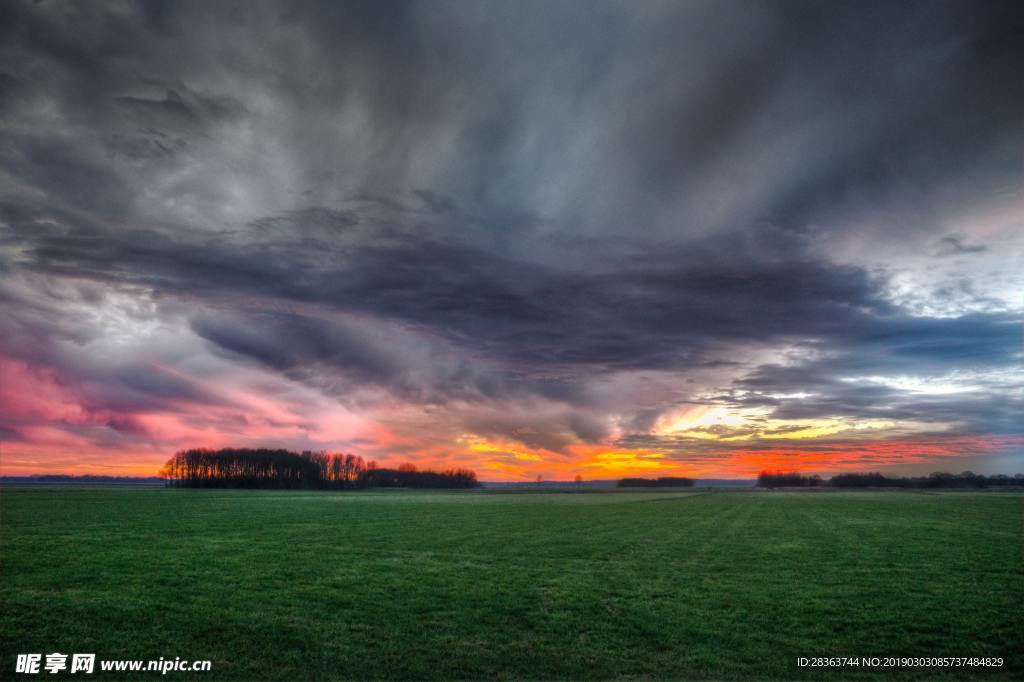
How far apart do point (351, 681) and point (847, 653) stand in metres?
12.4

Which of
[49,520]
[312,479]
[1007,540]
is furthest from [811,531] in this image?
[312,479]

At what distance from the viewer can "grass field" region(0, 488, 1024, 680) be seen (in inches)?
526

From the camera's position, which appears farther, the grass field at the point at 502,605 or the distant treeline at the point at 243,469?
the distant treeline at the point at 243,469

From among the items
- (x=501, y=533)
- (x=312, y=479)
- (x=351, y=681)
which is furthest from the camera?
(x=312, y=479)

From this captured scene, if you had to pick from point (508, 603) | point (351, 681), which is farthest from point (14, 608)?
point (508, 603)

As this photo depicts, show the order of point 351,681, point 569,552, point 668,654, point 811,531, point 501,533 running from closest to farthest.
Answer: point 351,681
point 668,654
point 569,552
point 501,533
point 811,531

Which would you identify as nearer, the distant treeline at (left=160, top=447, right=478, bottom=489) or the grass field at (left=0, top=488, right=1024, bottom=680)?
the grass field at (left=0, top=488, right=1024, bottom=680)

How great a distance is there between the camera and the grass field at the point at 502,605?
13.4 meters

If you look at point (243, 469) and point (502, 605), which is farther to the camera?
point (243, 469)

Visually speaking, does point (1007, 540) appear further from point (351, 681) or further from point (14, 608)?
point (14, 608)

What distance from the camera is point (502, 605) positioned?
1781cm

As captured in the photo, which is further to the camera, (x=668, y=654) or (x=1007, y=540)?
(x=1007, y=540)

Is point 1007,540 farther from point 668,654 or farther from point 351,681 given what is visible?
point 351,681

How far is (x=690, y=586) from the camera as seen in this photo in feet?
68.8
